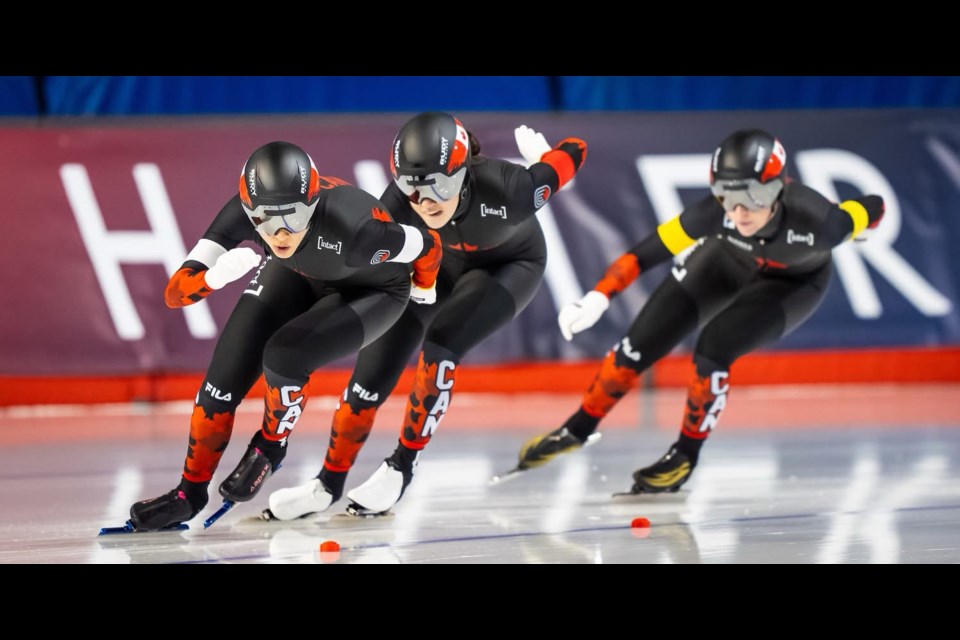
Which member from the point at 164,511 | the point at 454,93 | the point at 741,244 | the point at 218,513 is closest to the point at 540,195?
the point at 741,244

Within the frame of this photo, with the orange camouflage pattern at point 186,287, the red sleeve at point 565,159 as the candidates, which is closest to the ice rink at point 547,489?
the orange camouflage pattern at point 186,287

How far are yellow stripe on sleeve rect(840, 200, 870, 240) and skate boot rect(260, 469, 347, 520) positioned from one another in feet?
8.25

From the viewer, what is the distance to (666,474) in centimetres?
580

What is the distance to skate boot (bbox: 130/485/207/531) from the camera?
189 inches

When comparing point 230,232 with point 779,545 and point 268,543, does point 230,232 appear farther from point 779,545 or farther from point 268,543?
point 779,545

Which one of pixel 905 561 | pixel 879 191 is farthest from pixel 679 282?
pixel 879 191

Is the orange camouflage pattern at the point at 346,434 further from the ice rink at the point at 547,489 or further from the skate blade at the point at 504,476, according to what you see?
the skate blade at the point at 504,476

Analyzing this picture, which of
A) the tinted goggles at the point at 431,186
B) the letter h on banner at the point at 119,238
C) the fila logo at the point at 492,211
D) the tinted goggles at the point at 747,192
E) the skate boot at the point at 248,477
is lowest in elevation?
the skate boot at the point at 248,477

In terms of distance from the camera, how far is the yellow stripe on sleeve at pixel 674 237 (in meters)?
5.92

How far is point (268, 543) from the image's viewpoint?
15.4 feet

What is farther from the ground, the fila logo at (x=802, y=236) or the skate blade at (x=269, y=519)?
the fila logo at (x=802, y=236)

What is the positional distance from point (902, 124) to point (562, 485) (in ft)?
16.2

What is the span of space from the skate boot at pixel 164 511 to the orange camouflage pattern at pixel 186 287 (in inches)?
28.6

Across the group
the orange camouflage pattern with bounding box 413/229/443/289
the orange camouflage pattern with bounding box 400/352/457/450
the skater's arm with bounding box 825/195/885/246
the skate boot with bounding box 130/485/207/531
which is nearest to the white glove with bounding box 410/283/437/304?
the orange camouflage pattern with bounding box 413/229/443/289
